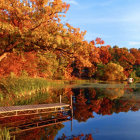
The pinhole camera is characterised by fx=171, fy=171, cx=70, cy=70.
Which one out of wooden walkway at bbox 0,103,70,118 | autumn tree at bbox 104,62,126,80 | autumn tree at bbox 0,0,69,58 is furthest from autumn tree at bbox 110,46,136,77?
wooden walkway at bbox 0,103,70,118

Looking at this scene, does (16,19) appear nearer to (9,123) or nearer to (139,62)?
(9,123)

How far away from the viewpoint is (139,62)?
57.4m

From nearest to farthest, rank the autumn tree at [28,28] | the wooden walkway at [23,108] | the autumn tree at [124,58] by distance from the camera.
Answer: the wooden walkway at [23,108] → the autumn tree at [28,28] → the autumn tree at [124,58]

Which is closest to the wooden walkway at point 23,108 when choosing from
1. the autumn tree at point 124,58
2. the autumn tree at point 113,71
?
the autumn tree at point 113,71

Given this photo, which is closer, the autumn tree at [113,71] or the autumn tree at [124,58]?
the autumn tree at [113,71]

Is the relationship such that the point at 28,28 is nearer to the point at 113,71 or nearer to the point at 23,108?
the point at 23,108

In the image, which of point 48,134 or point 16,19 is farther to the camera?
point 16,19

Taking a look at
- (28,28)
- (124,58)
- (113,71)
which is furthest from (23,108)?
(124,58)

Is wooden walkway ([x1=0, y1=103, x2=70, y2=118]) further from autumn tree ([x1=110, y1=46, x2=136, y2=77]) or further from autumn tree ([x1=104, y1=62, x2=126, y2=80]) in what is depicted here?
autumn tree ([x1=110, y1=46, x2=136, y2=77])

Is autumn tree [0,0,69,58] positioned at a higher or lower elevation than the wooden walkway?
higher

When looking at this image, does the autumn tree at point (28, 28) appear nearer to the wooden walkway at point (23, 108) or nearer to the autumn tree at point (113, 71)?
the wooden walkway at point (23, 108)

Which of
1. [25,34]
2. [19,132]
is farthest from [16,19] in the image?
[19,132]

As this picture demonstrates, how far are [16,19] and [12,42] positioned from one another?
1.86m

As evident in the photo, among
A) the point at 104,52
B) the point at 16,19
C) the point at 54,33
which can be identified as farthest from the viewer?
the point at 104,52
